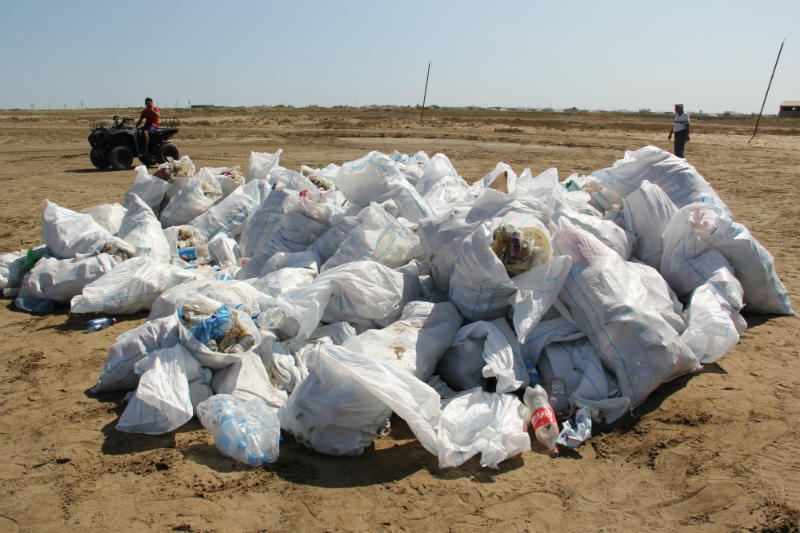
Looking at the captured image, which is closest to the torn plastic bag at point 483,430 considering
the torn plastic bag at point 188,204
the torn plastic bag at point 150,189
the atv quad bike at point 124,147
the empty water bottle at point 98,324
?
the empty water bottle at point 98,324

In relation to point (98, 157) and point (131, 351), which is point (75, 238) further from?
point (98, 157)

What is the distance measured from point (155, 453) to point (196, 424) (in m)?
0.25

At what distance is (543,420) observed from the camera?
218 centimetres

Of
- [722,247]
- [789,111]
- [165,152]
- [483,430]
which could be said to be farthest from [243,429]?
[789,111]

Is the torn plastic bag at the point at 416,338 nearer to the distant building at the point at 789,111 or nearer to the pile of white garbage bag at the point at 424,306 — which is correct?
the pile of white garbage bag at the point at 424,306

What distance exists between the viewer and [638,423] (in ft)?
7.58

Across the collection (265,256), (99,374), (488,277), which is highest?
(488,277)

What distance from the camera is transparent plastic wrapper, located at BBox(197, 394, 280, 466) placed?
6.82ft

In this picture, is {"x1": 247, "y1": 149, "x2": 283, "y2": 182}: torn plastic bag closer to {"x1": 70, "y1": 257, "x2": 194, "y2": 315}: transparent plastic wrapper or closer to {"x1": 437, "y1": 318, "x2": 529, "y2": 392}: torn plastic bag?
{"x1": 70, "y1": 257, "x2": 194, "y2": 315}: transparent plastic wrapper

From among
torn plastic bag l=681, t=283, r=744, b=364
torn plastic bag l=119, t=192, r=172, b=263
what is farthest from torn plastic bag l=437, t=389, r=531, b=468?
torn plastic bag l=119, t=192, r=172, b=263

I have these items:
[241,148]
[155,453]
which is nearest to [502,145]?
[241,148]

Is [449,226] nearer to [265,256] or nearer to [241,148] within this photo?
[265,256]

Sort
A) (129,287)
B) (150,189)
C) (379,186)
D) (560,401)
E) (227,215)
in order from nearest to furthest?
(560,401)
(129,287)
(379,186)
(227,215)
(150,189)

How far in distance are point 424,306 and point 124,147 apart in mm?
8551
